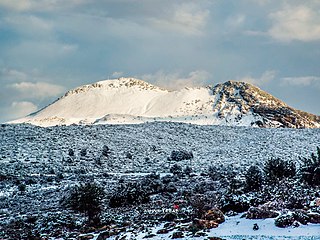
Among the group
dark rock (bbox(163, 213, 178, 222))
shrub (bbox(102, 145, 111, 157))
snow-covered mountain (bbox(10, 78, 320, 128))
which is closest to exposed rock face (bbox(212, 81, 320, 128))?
snow-covered mountain (bbox(10, 78, 320, 128))

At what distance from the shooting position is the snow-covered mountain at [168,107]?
3777 inches

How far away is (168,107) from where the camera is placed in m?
112

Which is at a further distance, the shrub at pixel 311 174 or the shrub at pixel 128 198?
the shrub at pixel 128 198

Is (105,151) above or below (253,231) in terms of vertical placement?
above

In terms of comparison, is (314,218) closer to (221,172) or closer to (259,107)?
(221,172)

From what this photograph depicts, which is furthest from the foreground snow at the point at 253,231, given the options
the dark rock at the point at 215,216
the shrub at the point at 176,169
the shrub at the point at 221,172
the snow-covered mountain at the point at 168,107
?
the snow-covered mountain at the point at 168,107

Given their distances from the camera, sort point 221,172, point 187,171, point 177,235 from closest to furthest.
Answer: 1. point 177,235
2. point 221,172
3. point 187,171

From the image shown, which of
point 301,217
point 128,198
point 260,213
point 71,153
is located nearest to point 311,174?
point 260,213

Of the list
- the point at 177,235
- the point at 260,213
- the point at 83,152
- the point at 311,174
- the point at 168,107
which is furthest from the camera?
the point at 168,107

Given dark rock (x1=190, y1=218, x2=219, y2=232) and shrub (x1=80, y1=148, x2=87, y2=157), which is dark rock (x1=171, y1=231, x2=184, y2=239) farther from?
shrub (x1=80, y1=148, x2=87, y2=157)

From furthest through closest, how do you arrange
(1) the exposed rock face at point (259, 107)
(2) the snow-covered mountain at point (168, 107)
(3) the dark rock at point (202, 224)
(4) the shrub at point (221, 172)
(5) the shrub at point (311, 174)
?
(1) the exposed rock face at point (259, 107) < (2) the snow-covered mountain at point (168, 107) < (4) the shrub at point (221, 172) < (5) the shrub at point (311, 174) < (3) the dark rock at point (202, 224)

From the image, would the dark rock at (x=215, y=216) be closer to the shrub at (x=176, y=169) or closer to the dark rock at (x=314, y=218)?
the dark rock at (x=314, y=218)

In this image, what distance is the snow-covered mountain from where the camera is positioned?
9594cm

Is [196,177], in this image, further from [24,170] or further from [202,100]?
[202,100]
